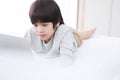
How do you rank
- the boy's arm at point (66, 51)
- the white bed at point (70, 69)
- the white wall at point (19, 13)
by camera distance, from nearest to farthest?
the white bed at point (70, 69) → the boy's arm at point (66, 51) → the white wall at point (19, 13)

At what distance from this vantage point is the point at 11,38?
0.83m

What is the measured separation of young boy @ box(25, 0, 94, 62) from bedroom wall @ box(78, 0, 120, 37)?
1293mm

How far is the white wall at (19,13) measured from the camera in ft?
6.92

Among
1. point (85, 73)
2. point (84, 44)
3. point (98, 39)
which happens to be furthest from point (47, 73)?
point (98, 39)

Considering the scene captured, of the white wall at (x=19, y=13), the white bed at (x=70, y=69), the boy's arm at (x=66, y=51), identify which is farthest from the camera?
the white wall at (x=19, y=13)

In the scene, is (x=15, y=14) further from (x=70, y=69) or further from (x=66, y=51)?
(x=70, y=69)

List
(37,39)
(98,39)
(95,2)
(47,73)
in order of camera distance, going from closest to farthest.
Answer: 1. (47,73)
2. (37,39)
3. (98,39)
4. (95,2)

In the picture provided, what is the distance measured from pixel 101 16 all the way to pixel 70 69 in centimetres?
156

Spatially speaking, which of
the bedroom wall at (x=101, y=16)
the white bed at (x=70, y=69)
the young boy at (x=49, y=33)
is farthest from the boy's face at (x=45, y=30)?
the bedroom wall at (x=101, y=16)

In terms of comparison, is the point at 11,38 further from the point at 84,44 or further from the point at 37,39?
the point at 84,44

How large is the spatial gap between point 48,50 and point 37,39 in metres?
0.07

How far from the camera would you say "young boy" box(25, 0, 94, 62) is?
80 cm

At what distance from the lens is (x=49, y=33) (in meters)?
0.86

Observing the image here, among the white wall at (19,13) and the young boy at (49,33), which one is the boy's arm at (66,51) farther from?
the white wall at (19,13)
